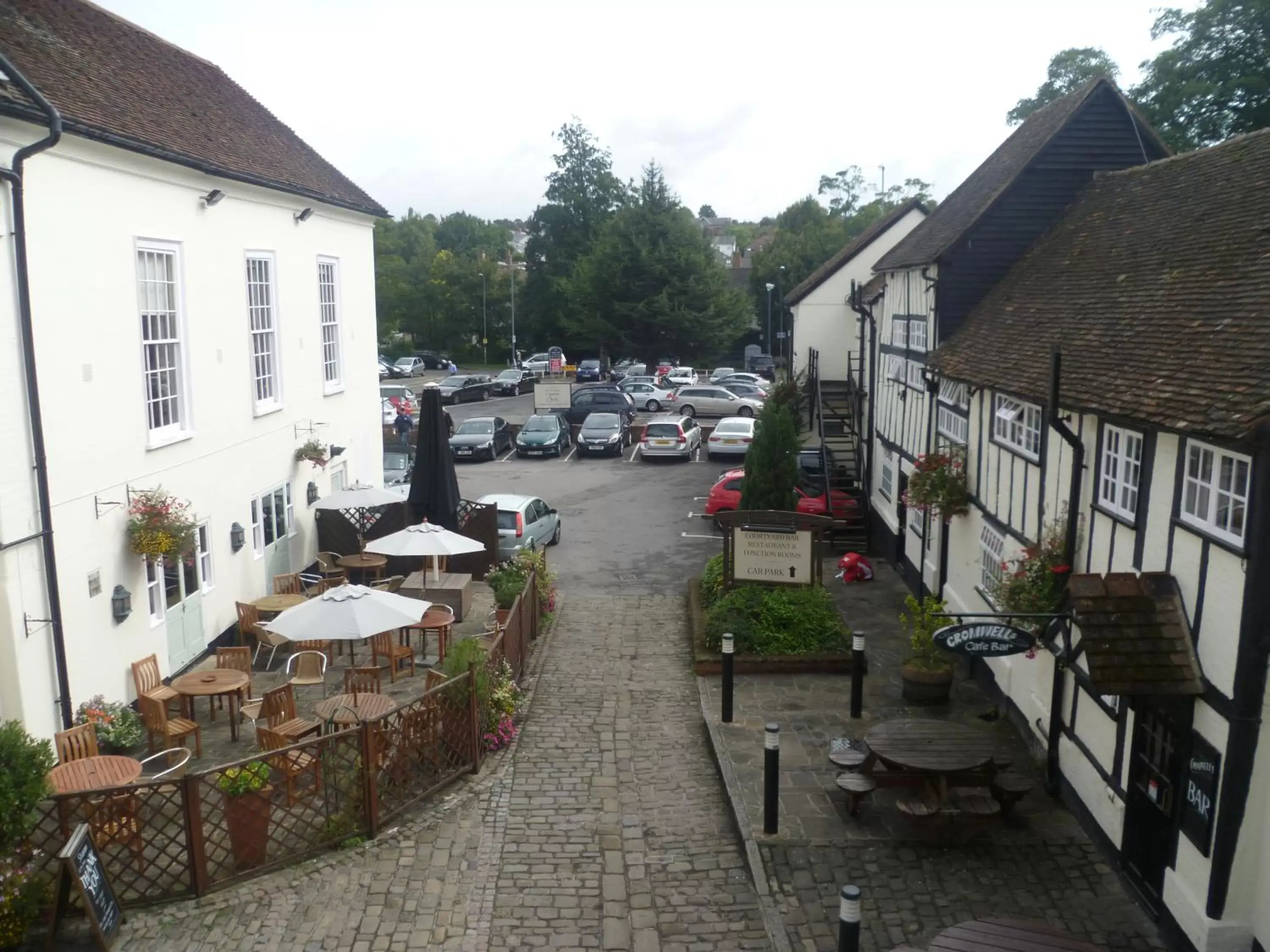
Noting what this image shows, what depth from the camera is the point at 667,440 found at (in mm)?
32844

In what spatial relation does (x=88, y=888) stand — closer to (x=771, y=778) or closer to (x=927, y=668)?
(x=771, y=778)

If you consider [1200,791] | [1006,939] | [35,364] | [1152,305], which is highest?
[1152,305]

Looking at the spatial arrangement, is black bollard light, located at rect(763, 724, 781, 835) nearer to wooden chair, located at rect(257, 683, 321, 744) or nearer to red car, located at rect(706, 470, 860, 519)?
wooden chair, located at rect(257, 683, 321, 744)

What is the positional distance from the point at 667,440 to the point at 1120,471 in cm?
2459

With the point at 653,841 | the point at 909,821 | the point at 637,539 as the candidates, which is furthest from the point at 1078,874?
the point at 637,539

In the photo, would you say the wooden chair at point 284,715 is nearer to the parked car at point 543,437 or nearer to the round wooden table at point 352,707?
the round wooden table at point 352,707

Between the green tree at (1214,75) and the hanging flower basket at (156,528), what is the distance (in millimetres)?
25271

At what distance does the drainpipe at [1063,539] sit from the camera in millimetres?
9141

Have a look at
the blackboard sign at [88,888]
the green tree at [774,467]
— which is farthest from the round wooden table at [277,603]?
the green tree at [774,467]

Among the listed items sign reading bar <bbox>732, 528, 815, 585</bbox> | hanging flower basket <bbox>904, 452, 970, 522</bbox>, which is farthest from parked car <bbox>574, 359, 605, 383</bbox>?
hanging flower basket <bbox>904, 452, 970, 522</bbox>

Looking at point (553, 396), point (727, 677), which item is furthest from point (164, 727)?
point (553, 396)

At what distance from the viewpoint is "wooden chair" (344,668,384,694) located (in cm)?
1237

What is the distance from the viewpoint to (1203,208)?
10688 millimetres

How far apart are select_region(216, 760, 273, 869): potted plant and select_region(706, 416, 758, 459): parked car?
25.1 meters
